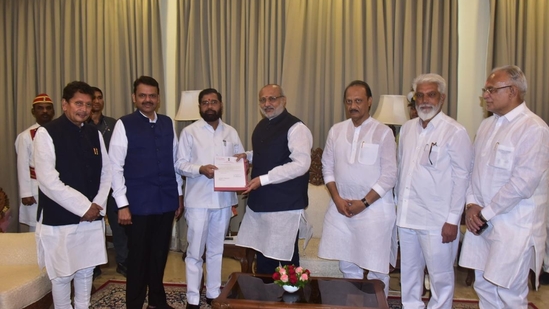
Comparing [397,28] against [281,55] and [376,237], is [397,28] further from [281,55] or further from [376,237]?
[376,237]

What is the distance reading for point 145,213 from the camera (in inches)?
117

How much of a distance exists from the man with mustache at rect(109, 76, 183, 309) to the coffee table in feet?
2.35

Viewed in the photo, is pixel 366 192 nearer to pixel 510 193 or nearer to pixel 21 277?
pixel 510 193

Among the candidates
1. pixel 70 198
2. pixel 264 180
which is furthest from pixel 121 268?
pixel 264 180

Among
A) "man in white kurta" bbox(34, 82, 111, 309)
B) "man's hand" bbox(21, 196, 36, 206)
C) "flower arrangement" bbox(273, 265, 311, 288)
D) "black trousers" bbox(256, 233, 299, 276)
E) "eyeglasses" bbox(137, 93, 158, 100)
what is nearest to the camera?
"flower arrangement" bbox(273, 265, 311, 288)

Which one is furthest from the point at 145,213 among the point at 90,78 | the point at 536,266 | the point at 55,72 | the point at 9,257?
the point at 55,72

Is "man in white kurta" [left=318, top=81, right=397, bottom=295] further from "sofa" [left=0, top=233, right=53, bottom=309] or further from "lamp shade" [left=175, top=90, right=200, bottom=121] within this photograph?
"sofa" [left=0, top=233, right=53, bottom=309]

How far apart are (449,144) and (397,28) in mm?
2281

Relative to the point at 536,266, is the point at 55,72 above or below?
above

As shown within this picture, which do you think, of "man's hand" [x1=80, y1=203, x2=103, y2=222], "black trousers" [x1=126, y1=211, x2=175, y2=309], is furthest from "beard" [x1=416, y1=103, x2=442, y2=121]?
"man's hand" [x1=80, y1=203, x2=103, y2=222]

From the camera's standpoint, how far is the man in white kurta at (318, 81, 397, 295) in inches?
116

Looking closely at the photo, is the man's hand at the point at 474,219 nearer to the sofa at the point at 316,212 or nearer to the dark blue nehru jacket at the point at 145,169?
the sofa at the point at 316,212

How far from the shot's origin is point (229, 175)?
10.3ft

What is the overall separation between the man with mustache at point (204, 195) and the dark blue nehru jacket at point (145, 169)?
0.69 ft
